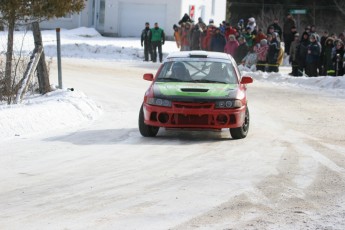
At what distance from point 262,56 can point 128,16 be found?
21.9 meters

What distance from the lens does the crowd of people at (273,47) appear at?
93.0 ft

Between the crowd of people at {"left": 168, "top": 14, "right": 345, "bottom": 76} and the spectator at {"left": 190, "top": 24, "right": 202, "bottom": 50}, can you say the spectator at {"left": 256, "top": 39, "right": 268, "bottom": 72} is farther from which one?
the spectator at {"left": 190, "top": 24, "right": 202, "bottom": 50}

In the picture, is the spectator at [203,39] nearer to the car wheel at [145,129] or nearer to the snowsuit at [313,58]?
the snowsuit at [313,58]

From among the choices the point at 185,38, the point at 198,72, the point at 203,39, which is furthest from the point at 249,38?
the point at 198,72

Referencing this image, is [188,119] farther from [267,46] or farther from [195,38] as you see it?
[195,38]

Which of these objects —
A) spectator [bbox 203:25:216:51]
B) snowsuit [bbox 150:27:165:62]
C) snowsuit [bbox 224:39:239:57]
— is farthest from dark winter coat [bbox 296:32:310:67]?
snowsuit [bbox 150:27:165:62]

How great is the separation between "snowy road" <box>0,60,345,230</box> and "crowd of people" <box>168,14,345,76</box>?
10.7m

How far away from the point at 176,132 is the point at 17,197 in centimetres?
638

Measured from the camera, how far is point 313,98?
2309 cm

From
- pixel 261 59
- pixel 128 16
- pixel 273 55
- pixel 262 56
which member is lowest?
pixel 261 59

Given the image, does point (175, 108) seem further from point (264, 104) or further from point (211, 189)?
point (264, 104)

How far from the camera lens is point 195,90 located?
14.2 meters

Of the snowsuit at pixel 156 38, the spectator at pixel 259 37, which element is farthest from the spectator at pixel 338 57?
the snowsuit at pixel 156 38

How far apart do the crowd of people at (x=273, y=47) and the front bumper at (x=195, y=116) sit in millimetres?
14298
